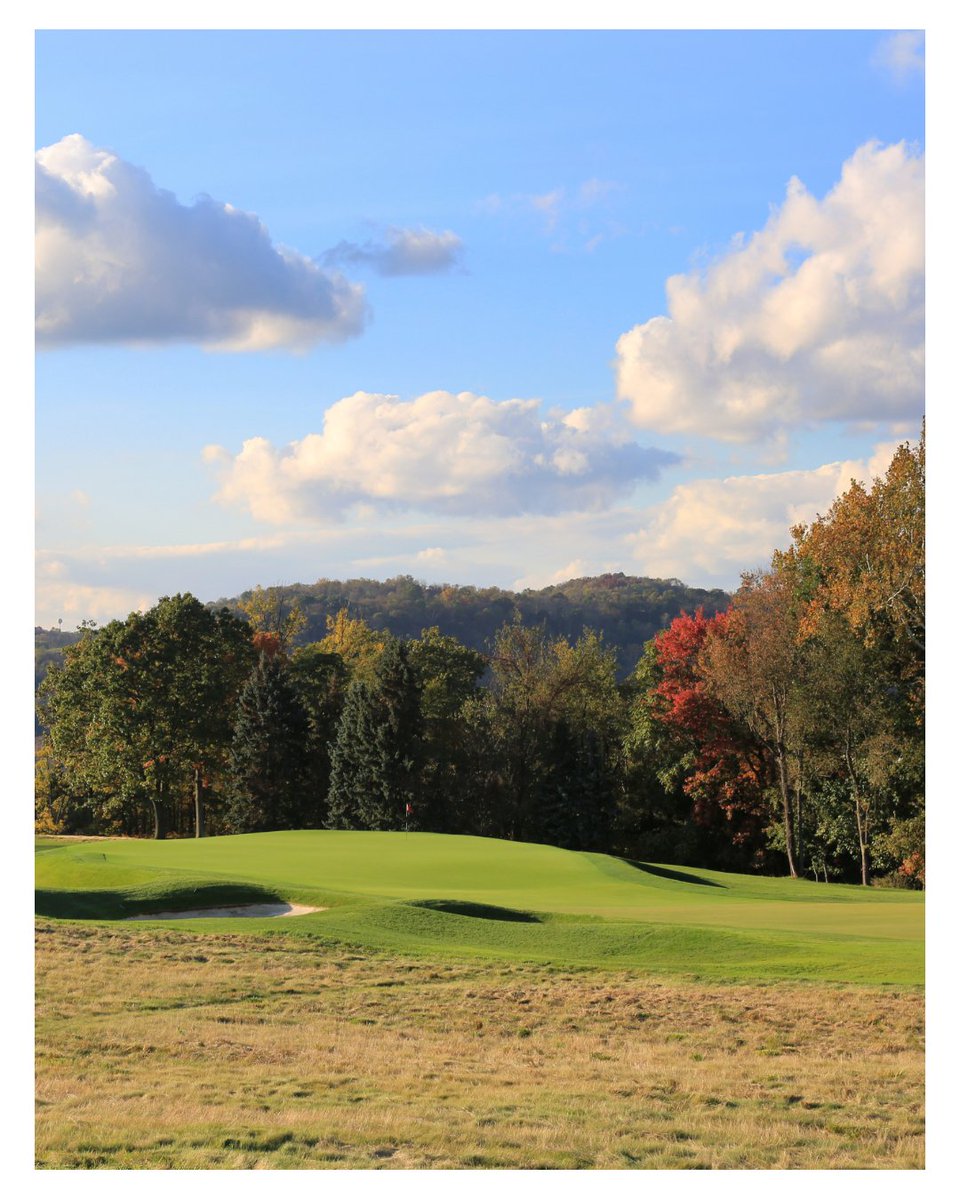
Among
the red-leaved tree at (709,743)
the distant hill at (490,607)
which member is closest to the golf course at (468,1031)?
the red-leaved tree at (709,743)

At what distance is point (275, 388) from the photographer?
15.3 metres

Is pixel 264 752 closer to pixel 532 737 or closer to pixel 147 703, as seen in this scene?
pixel 147 703

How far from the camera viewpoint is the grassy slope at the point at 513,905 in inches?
531

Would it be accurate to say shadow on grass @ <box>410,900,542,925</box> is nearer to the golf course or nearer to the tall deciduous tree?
the golf course

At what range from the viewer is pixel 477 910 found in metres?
16.4

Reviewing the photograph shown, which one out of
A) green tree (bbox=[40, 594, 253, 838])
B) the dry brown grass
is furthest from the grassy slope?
green tree (bbox=[40, 594, 253, 838])

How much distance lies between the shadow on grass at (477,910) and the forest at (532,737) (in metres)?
15.2

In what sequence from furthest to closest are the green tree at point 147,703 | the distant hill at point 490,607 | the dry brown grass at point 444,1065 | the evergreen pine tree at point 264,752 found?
1. the distant hill at point 490,607
2. the evergreen pine tree at point 264,752
3. the green tree at point 147,703
4. the dry brown grass at point 444,1065

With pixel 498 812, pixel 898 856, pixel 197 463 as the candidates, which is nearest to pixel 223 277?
pixel 197 463

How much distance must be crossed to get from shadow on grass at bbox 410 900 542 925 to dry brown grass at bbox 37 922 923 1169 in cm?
285

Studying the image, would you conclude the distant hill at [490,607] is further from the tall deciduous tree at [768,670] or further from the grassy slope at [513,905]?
the grassy slope at [513,905]

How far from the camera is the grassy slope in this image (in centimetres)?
1349

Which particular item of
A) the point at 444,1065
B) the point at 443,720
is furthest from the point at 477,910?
the point at 443,720
